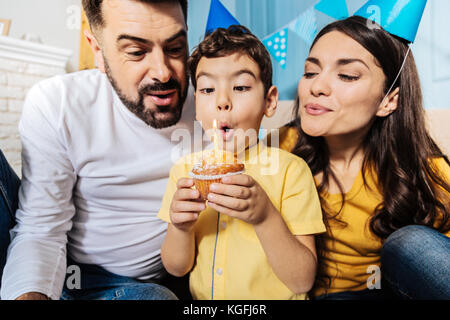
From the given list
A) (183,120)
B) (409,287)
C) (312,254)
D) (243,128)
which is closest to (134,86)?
(183,120)

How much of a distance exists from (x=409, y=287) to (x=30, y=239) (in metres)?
0.86

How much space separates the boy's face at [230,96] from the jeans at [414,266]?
43 centimetres

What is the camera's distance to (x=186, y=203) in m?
0.59

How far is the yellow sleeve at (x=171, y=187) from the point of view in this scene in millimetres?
716

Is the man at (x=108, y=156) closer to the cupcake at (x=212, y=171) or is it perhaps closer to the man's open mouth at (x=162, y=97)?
the man's open mouth at (x=162, y=97)

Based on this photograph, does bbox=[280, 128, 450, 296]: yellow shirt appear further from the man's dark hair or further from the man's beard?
the man's dark hair

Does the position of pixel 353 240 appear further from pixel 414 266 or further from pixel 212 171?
pixel 212 171

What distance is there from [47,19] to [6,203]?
0.44m

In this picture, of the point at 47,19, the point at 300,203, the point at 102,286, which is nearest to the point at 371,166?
the point at 300,203

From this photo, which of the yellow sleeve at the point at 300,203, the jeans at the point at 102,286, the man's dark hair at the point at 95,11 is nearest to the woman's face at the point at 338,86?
the yellow sleeve at the point at 300,203

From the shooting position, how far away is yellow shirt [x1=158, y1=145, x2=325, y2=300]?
2.17ft

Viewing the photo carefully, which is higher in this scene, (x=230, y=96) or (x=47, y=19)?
(x=47, y=19)

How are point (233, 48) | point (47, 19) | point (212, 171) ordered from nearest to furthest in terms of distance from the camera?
point (212, 171), point (233, 48), point (47, 19)
